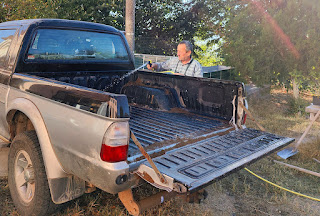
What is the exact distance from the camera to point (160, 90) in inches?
190

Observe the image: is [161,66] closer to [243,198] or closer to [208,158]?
[243,198]

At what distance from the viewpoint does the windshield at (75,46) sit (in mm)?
3715

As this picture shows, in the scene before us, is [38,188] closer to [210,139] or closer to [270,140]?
[210,139]

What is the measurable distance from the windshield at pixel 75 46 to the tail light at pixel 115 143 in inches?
74.1

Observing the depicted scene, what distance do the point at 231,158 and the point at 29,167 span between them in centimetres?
201

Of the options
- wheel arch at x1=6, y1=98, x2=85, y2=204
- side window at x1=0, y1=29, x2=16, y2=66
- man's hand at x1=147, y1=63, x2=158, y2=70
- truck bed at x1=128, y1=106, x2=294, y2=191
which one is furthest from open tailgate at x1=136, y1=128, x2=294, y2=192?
man's hand at x1=147, y1=63, x2=158, y2=70

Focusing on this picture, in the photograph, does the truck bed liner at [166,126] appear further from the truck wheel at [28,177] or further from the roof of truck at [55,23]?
the roof of truck at [55,23]

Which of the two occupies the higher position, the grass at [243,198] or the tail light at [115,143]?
the tail light at [115,143]

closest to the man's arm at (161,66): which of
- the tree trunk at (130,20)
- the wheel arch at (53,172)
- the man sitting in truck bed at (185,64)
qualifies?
the man sitting in truck bed at (185,64)

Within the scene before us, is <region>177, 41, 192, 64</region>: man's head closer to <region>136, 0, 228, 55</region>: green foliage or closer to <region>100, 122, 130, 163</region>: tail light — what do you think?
<region>100, 122, 130, 163</region>: tail light

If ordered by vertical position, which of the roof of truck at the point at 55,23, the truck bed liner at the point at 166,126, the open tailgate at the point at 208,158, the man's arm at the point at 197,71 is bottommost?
the open tailgate at the point at 208,158

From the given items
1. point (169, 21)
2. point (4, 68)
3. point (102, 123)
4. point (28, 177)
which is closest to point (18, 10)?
point (4, 68)

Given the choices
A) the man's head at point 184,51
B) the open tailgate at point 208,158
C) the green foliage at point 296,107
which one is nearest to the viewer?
the open tailgate at point 208,158

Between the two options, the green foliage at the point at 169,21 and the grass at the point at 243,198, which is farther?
the green foliage at the point at 169,21
